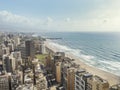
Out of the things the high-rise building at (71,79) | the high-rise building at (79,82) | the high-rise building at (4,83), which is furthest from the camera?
the high-rise building at (71,79)

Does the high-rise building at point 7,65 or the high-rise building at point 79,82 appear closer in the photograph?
the high-rise building at point 79,82

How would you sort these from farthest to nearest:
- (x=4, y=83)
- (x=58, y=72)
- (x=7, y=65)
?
(x=7, y=65) < (x=58, y=72) < (x=4, y=83)

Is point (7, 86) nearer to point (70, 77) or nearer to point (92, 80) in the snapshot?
point (70, 77)

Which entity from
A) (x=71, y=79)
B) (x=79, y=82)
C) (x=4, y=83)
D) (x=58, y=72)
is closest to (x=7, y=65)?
(x=58, y=72)

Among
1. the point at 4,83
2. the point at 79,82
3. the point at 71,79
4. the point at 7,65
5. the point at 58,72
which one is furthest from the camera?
the point at 7,65

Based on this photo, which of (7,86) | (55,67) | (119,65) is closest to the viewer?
(7,86)

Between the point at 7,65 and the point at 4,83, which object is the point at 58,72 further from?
the point at 7,65

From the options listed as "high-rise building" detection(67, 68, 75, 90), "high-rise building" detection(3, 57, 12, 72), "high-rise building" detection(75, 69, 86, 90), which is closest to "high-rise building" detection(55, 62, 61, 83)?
"high-rise building" detection(67, 68, 75, 90)

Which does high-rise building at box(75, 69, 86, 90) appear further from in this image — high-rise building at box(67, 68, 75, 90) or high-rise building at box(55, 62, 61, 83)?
high-rise building at box(55, 62, 61, 83)

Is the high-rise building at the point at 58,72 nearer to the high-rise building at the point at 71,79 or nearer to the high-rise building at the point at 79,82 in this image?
the high-rise building at the point at 71,79

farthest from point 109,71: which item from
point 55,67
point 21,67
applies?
point 21,67

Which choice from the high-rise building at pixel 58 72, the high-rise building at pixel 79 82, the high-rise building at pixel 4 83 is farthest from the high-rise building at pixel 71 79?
the high-rise building at pixel 4 83
